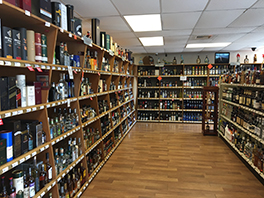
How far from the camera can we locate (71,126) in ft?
9.28

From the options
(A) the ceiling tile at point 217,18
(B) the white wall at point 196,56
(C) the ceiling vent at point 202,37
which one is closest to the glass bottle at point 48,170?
(A) the ceiling tile at point 217,18

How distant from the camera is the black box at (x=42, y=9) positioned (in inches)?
77.3

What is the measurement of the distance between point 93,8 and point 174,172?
323 centimetres

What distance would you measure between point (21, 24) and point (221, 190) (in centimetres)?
355

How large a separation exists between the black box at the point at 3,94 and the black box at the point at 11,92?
1.0 inches

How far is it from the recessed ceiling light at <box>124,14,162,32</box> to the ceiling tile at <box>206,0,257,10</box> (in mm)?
939

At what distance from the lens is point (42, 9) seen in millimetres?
2062

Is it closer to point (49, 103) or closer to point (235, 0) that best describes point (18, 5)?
point (49, 103)

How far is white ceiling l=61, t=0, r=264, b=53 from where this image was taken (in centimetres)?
301

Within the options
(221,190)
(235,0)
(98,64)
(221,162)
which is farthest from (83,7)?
(221,162)

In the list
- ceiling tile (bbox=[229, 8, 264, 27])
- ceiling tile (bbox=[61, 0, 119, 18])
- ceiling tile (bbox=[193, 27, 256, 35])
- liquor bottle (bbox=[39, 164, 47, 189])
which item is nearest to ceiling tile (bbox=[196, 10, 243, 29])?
ceiling tile (bbox=[229, 8, 264, 27])

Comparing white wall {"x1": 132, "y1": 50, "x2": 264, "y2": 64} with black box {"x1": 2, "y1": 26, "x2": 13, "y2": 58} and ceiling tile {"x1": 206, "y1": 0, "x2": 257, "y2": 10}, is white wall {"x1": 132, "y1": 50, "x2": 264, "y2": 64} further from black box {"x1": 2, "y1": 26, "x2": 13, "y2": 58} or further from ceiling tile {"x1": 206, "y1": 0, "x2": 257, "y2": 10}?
black box {"x1": 2, "y1": 26, "x2": 13, "y2": 58}

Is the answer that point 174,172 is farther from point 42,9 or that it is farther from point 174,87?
point 174,87

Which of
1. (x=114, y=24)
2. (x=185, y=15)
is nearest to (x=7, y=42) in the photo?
(x=114, y=24)
